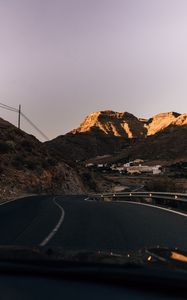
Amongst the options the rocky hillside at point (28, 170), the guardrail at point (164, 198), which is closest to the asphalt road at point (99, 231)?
the guardrail at point (164, 198)

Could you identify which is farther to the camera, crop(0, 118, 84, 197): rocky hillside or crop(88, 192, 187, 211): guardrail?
crop(0, 118, 84, 197): rocky hillside

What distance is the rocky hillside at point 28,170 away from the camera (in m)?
59.1

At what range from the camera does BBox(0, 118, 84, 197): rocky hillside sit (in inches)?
2326

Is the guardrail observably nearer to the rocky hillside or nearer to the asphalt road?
the asphalt road

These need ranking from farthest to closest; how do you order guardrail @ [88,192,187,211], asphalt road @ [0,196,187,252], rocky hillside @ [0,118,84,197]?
1. rocky hillside @ [0,118,84,197]
2. guardrail @ [88,192,187,211]
3. asphalt road @ [0,196,187,252]

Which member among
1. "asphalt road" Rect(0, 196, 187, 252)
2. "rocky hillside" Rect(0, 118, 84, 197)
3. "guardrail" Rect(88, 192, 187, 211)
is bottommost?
"asphalt road" Rect(0, 196, 187, 252)

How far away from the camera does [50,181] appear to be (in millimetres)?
69250

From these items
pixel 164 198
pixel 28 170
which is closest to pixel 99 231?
pixel 164 198

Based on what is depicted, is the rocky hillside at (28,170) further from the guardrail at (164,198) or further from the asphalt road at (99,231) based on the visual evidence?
the asphalt road at (99,231)

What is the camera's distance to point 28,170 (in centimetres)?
6594

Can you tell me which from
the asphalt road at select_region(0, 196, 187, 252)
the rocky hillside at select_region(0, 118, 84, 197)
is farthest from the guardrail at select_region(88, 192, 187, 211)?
the rocky hillside at select_region(0, 118, 84, 197)

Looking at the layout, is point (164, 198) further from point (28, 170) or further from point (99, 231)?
point (28, 170)

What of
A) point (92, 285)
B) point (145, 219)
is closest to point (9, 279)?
point (92, 285)

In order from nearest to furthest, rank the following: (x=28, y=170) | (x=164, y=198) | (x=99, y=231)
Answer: (x=99, y=231) → (x=164, y=198) → (x=28, y=170)
